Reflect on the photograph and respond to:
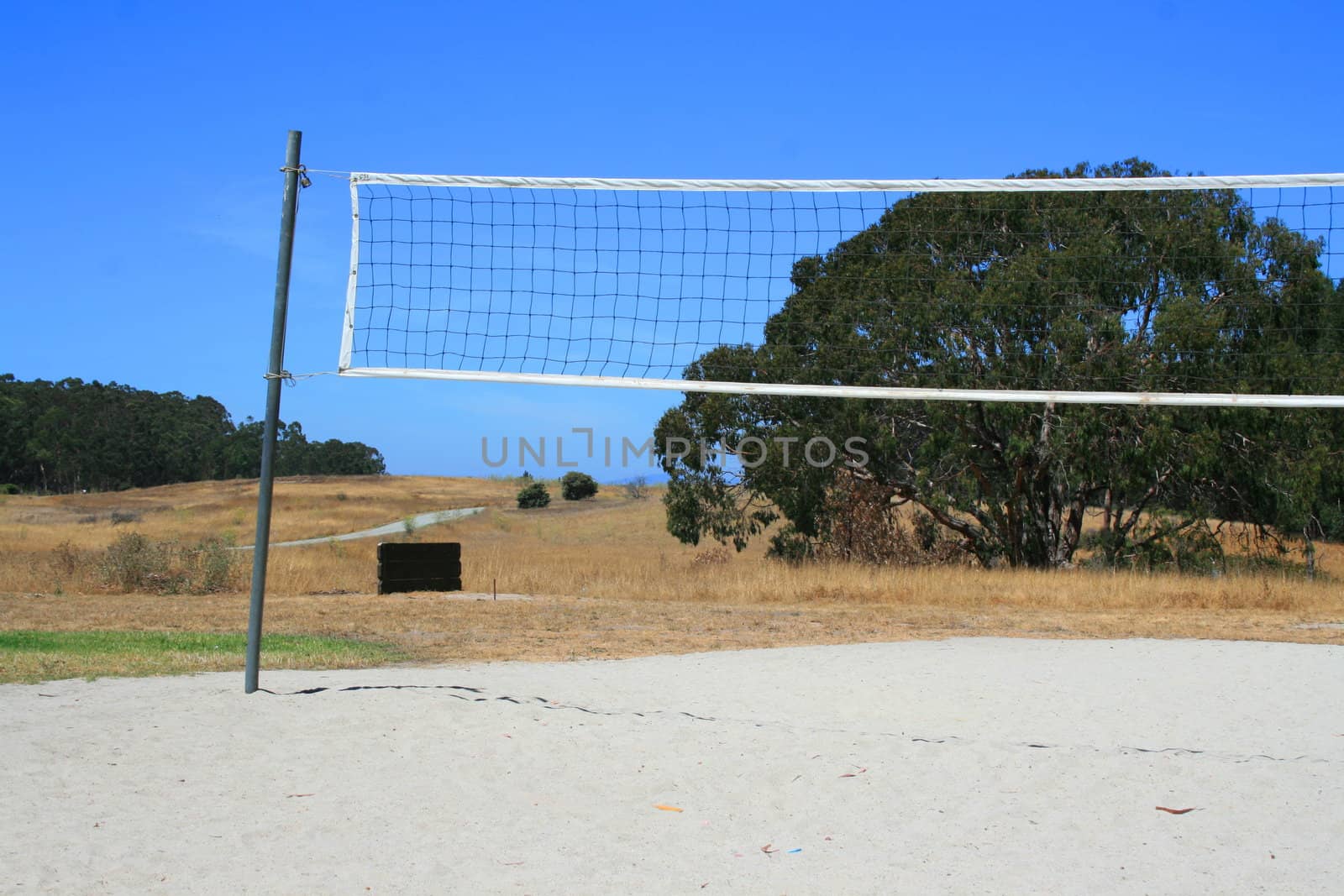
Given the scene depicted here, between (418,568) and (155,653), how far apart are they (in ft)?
25.4

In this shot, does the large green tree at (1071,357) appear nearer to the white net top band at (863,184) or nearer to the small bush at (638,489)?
the white net top band at (863,184)

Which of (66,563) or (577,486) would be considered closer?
(66,563)

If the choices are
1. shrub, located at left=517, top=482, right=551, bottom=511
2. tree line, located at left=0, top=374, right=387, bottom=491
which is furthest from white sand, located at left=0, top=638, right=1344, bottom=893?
tree line, located at left=0, top=374, right=387, bottom=491

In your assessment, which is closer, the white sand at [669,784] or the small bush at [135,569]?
the white sand at [669,784]

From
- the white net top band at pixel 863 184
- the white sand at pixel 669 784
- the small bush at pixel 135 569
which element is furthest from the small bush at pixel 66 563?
the white net top band at pixel 863 184

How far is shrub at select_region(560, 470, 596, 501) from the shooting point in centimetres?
5934

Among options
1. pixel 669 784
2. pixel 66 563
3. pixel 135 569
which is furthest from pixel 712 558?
pixel 669 784

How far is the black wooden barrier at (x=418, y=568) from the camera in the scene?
16.5 meters

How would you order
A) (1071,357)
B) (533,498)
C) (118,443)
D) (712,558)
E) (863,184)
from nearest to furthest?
Answer: (863,184) < (1071,357) < (712,558) < (533,498) < (118,443)

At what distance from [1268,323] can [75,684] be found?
1818 centimetres

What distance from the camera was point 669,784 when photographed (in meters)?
5.29

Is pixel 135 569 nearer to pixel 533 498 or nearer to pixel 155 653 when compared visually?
pixel 155 653

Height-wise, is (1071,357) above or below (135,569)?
above

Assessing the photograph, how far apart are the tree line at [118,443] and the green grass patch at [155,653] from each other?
71.2 metres
